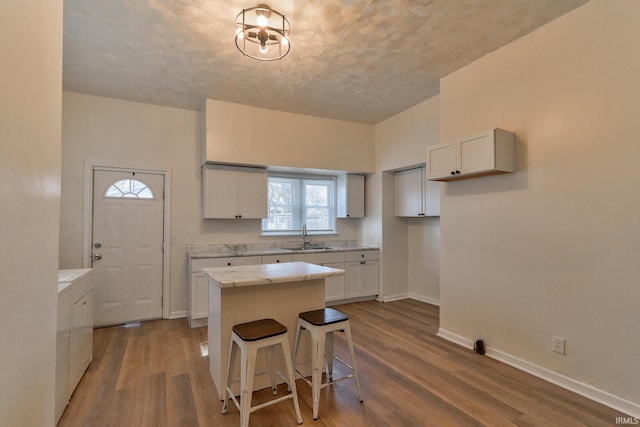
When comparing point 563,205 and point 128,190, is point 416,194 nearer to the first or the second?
point 563,205

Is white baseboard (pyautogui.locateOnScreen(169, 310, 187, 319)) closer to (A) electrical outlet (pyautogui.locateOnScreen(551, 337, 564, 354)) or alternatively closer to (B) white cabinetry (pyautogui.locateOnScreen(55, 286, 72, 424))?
(B) white cabinetry (pyautogui.locateOnScreen(55, 286, 72, 424))

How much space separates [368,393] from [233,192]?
10.1 ft

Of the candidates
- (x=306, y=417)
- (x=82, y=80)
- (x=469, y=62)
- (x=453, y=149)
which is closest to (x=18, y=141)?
(x=306, y=417)

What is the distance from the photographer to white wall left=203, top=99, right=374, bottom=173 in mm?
4078

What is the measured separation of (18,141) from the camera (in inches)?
37.4

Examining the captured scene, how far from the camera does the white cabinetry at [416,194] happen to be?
447 centimetres

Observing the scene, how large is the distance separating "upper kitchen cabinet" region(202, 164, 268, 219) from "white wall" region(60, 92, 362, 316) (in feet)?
0.88

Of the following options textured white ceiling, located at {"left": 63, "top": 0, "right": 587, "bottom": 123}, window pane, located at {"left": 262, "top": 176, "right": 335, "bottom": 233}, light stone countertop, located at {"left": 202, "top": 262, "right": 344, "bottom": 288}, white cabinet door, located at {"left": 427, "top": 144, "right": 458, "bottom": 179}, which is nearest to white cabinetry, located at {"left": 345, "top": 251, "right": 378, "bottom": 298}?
window pane, located at {"left": 262, "top": 176, "right": 335, "bottom": 233}

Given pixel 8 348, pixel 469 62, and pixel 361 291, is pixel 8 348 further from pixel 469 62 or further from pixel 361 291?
pixel 361 291

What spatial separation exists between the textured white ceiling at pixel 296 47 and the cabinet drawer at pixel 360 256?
228cm

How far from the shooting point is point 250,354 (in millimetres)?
1908

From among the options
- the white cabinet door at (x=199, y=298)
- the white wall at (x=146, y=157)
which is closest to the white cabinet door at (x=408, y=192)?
the white wall at (x=146, y=157)

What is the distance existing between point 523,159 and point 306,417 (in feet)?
8.93

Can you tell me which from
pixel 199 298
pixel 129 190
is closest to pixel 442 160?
pixel 199 298
